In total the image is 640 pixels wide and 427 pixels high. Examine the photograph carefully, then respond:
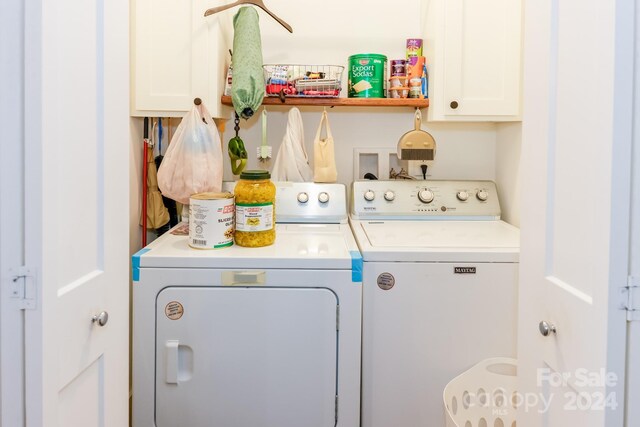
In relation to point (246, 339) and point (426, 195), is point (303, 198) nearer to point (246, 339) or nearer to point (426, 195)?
point (426, 195)

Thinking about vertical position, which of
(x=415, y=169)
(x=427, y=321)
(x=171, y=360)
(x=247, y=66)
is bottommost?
(x=171, y=360)

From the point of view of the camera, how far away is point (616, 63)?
0.85m

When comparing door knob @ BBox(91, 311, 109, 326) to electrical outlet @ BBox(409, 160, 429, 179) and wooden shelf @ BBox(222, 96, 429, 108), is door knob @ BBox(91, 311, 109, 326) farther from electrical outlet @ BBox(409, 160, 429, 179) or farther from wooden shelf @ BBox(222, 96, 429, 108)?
electrical outlet @ BBox(409, 160, 429, 179)

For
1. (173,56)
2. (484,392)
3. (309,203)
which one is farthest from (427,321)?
(173,56)

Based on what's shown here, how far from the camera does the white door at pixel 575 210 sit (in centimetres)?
87

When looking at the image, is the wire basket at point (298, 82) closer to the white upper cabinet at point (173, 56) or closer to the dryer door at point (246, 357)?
the white upper cabinet at point (173, 56)

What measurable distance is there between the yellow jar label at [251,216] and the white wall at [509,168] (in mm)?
1141

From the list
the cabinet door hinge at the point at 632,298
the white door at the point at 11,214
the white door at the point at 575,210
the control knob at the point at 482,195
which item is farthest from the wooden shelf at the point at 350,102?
the cabinet door hinge at the point at 632,298

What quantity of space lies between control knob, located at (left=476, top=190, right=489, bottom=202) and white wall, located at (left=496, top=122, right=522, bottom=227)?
11 centimetres

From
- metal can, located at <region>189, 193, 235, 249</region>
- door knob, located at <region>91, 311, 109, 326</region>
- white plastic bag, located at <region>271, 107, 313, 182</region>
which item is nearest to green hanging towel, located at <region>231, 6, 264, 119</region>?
white plastic bag, located at <region>271, 107, 313, 182</region>

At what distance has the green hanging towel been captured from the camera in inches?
87.0

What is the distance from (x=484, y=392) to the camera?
1.85m

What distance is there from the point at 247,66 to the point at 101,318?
137 cm

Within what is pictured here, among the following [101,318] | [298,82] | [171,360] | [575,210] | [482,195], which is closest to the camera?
[575,210]
